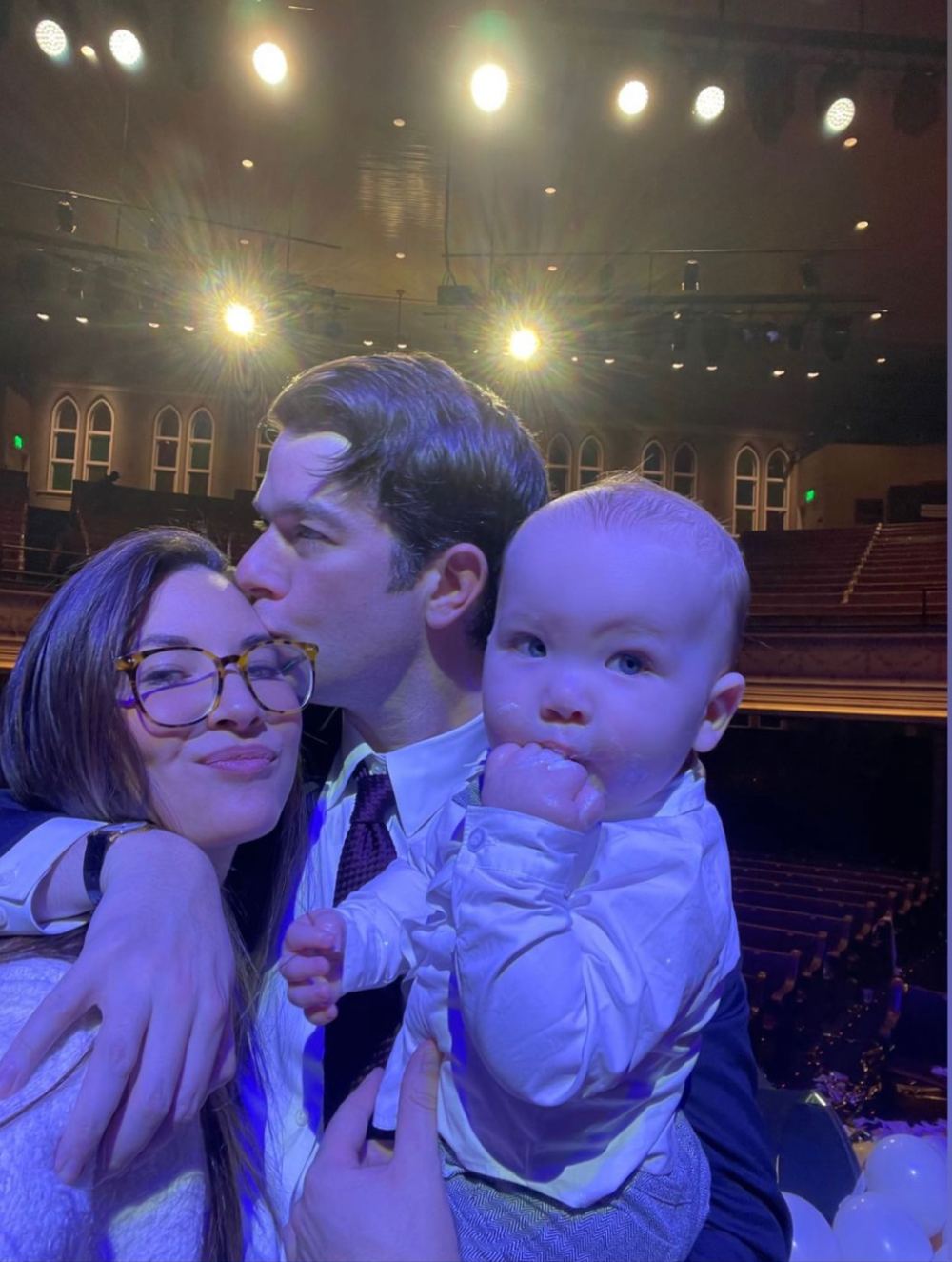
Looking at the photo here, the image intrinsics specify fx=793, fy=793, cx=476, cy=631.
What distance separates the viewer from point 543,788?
70 cm

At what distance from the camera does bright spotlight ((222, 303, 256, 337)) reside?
1.12 meters

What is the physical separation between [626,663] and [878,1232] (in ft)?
2.87

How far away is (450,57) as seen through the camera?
1128mm

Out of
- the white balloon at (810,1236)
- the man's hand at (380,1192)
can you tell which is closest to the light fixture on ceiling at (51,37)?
the man's hand at (380,1192)

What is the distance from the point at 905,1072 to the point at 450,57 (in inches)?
62.1

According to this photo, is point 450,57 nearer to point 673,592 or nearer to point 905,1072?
point 673,592

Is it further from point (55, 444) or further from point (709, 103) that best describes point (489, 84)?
point (55, 444)

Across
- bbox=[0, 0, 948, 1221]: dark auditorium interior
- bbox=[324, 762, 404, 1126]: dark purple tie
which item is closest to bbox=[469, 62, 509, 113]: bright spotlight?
bbox=[0, 0, 948, 1221]: dark auditorium interior

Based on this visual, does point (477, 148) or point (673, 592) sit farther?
point (477, 148)

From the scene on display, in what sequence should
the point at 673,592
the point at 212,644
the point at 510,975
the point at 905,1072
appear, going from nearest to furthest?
1. the point at 510,975
2. the point at 673,592
3. the point at 212,644
4. the point at 905,1072

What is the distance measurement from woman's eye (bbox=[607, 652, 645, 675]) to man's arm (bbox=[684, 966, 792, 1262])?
1.24ft

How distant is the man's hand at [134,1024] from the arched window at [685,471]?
2.55ft

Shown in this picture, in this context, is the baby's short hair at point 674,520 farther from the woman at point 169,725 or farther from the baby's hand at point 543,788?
the woman at point 169,725

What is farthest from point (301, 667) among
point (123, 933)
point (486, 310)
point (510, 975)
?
point (486, 310)
